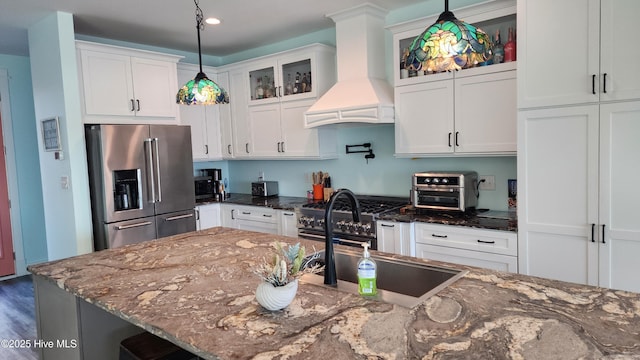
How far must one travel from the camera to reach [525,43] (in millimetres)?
2645

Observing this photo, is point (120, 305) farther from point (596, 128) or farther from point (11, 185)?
point (11, 185)

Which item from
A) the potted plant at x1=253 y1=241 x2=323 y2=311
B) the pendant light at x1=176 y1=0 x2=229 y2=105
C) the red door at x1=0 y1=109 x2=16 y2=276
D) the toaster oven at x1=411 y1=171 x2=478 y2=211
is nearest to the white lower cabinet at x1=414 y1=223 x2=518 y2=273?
the toaster oven at x1=411 y1=171 x2=478 y2=211

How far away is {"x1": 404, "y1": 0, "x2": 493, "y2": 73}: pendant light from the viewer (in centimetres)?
159

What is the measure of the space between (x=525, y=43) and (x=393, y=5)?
143 centimetres

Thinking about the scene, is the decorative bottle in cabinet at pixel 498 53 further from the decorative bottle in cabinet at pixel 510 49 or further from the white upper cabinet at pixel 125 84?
the white upper cabinet at pixel 125 84

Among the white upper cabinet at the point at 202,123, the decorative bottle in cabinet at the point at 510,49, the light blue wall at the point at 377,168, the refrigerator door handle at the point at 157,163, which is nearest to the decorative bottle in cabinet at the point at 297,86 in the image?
the light blue wall at the point at 377,168

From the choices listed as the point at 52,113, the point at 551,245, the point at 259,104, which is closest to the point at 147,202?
the point at 52,113

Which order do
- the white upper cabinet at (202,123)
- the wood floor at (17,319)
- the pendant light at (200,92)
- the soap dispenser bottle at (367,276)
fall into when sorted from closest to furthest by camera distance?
1. the soap dispenser bottle at (367,276)
2. the pendant light at (200,92)
3. the wood floor at (17,319)
4. the white upper cabinet at (202,123)

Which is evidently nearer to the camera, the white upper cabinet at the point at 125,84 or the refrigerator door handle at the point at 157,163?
the white upper cabinet at the point at 125,84

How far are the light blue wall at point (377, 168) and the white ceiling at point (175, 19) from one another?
1.16 metres

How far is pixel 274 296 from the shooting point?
4.66 ft

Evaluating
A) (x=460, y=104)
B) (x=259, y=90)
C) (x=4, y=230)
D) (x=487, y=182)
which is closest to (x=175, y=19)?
(x=259, y=90)

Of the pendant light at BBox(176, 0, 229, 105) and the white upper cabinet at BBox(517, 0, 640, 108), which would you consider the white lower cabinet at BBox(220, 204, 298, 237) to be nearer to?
the pendant light at BBox(176, 0, 229, 105)

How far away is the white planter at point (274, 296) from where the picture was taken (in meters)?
1.42
